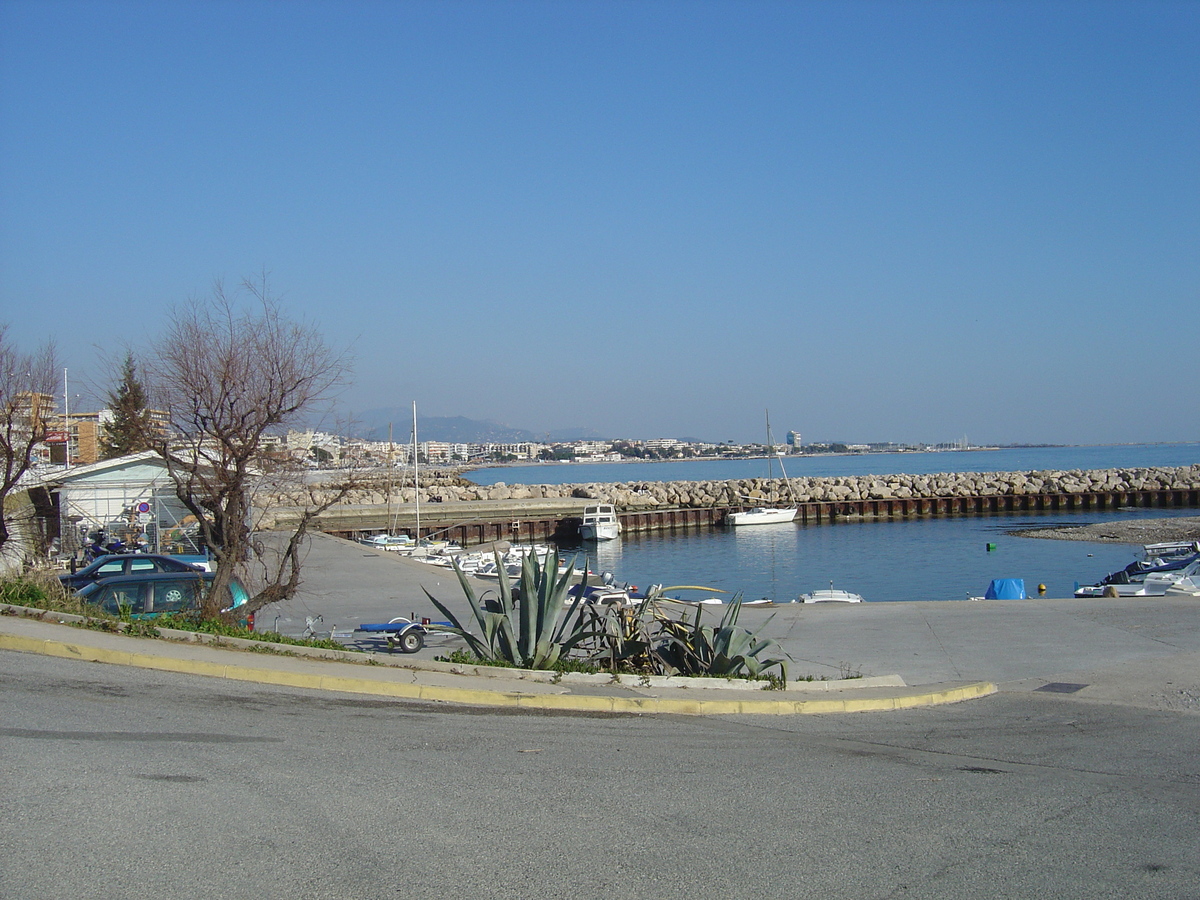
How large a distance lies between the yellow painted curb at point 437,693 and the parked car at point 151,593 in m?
4.06

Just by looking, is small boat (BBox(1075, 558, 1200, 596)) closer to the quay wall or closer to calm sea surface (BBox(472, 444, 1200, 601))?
calm sea surface (BBox(472, 444, 1200, 601))

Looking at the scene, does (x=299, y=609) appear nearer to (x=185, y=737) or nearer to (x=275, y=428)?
(x=275, y=428)

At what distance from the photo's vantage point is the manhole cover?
11367 millimetres

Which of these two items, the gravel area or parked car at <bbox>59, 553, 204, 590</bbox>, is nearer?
parked car at <bbox>59, 553, 204, 590</bbox>

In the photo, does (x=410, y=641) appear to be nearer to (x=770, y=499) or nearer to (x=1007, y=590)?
(x=1007, y=590)

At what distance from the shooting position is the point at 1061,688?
11562 millimetres

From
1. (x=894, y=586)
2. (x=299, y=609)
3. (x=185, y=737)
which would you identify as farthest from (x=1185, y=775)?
(x=894, y=586)

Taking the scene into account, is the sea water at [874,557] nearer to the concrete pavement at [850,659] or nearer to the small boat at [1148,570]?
the small boat at [1148,570]

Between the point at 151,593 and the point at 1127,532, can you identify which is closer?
the point at 151,593

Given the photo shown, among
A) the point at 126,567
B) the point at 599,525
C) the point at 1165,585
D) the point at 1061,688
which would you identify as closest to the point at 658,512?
the point at 599,525

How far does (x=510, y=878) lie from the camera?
4.84 meters

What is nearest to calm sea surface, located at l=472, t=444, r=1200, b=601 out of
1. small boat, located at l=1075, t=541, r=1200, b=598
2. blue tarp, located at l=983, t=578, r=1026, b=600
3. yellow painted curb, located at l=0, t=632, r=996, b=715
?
small boat, located at l=1075, t=541, r=1200, b=598

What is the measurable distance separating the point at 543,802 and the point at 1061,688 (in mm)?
7988

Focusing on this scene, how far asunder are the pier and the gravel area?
60.1ft
